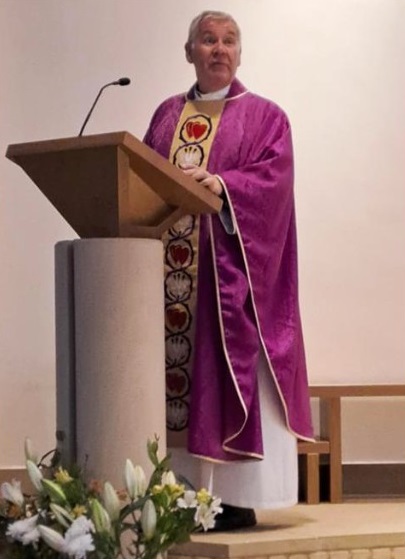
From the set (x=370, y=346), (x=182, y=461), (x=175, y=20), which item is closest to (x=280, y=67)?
(x=175, y=20)

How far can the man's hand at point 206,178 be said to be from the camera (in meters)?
3.37

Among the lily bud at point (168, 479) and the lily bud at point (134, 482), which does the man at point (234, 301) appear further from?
the lily bud at point (134, 482)

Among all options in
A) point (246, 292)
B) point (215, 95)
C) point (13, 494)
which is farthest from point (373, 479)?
point (13, 494)

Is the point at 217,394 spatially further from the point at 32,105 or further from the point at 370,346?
the point at 32,105

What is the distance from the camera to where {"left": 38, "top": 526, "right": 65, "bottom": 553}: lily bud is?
8.29ft

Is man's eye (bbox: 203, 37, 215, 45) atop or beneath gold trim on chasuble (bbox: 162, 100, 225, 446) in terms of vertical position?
atop

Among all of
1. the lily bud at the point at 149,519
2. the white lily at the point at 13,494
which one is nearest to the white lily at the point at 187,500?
the lily bud at the point at 149,519

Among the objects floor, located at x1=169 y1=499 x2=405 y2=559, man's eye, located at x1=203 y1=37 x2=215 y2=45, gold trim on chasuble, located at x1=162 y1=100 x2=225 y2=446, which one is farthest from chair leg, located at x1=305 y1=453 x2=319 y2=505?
man's eye, located at x1=203 y1=37 x2=215 y2=45

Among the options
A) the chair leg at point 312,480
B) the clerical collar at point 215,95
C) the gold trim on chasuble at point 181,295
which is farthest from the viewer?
the chair leg at point 312,480

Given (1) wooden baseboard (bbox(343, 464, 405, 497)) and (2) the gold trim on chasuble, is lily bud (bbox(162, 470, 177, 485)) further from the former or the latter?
(1) wooden baseboard (bbox(343, 464, 405, 497))

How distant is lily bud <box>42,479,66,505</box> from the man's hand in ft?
3.62

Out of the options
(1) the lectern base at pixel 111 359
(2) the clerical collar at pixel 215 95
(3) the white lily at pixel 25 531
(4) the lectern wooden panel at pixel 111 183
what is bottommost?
(3) the white lily at pixel 25 531

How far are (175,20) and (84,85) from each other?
53cm

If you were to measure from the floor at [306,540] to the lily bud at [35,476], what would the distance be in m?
0.79
